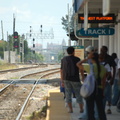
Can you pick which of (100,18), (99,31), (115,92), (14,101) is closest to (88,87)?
(115,92)

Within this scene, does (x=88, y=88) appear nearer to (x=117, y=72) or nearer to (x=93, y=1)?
(x=117, y=72)

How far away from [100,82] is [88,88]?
33 centimetres

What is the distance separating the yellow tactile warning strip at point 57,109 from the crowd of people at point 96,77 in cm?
33

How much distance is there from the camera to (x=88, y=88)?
9.16 meters

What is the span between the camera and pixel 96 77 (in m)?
9.37

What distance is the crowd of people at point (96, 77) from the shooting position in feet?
30.7

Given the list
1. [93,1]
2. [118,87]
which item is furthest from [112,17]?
[118,87]

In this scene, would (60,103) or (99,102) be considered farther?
(60,103)

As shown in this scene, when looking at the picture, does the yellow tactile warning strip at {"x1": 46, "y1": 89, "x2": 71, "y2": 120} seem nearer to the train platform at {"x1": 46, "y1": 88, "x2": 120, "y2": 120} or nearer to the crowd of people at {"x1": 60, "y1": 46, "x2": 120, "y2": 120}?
the train platform at {"x1": 46, "y1": 88, "x2": 120, "y2": 120}

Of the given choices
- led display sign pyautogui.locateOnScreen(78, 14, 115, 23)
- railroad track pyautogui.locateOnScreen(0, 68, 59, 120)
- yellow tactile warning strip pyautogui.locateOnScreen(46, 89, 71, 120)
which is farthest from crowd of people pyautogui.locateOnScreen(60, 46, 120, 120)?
led display sign pyautogui.locateOnScreen(78, 14, 115, 23)

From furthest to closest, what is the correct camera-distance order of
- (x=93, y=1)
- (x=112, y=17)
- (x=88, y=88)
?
(x=112, y=17) < (x=93, y=1) < (x=88, y=88)

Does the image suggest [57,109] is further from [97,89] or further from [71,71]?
[97,89]

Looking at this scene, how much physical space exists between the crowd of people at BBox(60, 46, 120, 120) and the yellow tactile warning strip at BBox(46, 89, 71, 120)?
0.33 meters

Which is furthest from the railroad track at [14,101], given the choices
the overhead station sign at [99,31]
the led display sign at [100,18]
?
the led display sign at [100,18]
